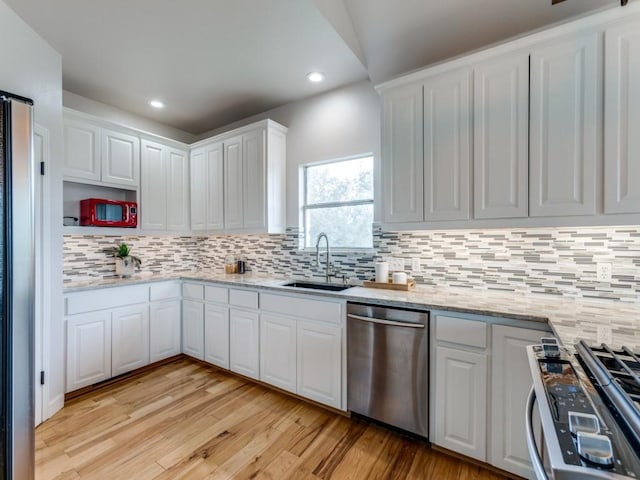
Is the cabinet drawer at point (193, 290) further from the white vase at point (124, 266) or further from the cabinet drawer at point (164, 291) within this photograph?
the white vase at point (124, 266)

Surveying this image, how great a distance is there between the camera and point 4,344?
121cm

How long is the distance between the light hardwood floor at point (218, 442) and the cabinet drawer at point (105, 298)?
736 mm

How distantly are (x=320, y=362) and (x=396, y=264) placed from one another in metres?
1.03

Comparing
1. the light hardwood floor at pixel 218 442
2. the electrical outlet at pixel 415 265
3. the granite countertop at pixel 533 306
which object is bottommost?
the light hardwood floor at pixel 218 442

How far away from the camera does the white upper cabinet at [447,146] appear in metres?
2.02

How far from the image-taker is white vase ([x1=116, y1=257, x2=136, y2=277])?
10.7 ft

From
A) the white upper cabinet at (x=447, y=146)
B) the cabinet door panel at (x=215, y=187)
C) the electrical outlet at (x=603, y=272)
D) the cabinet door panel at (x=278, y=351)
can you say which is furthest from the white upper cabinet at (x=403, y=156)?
the cabinet door panel at (x=215, y=187)

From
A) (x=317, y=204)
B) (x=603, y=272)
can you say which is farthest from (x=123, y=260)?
(x=603, y=272)

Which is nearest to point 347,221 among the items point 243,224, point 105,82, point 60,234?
point 243,224

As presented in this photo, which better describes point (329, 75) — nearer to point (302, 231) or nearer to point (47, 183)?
point (302, 231)

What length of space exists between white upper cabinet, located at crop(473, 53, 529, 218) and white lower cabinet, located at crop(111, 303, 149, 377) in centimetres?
312

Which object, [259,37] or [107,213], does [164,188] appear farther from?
[259,37]

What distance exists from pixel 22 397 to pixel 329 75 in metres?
2.92

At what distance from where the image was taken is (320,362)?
2.30 m
